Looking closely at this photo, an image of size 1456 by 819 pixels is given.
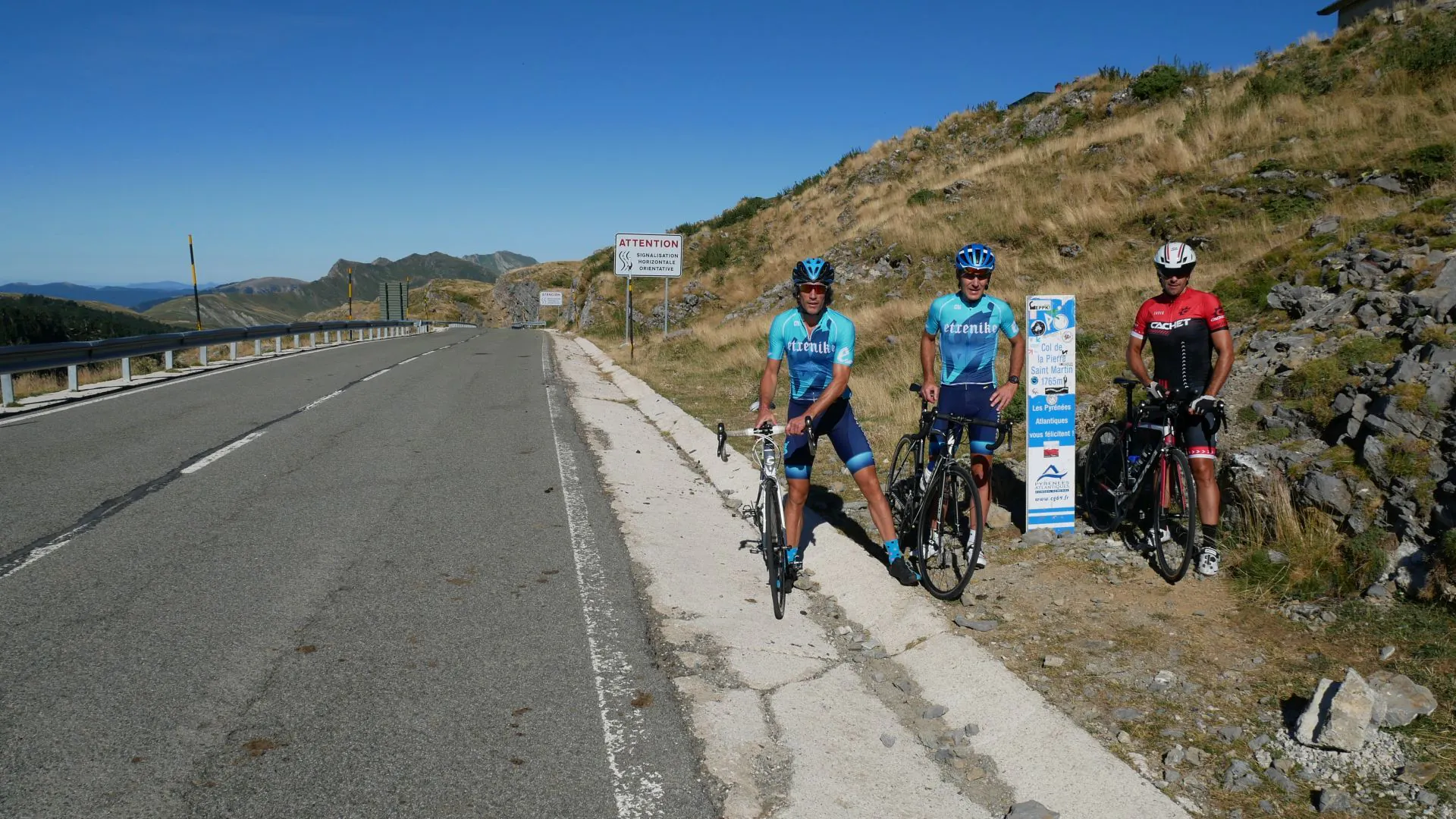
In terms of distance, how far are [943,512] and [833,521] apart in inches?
68.8

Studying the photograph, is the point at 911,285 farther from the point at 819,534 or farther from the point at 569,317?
the point at 569,317

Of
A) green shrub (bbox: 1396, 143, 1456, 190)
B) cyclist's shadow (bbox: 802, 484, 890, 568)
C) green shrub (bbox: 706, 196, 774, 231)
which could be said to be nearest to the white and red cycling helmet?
cyclist's shadow (bbox: 802, 484, 890, 568)

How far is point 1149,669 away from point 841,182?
129 feet

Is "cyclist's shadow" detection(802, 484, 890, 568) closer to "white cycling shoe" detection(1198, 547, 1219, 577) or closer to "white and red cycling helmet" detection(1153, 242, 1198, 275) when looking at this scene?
"white cycling shoe" detection(1198, 547, 1219, 577)

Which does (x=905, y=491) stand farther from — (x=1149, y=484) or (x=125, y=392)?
(x=125, y=392)

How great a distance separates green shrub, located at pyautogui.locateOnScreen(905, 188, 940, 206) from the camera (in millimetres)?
27656

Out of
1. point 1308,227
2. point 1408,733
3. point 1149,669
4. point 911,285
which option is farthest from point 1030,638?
point 911,285

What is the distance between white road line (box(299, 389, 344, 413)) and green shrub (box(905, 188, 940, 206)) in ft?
59.6

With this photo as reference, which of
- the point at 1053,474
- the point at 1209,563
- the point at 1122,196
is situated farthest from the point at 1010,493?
the point at 1122,196

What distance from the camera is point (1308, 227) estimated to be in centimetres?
1194

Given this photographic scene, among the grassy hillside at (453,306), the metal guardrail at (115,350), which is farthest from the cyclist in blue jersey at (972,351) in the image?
the grassy hillside at (453,306)

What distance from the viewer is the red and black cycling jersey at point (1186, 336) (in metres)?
5.62

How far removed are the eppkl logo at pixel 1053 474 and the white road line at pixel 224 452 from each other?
25.2 ft

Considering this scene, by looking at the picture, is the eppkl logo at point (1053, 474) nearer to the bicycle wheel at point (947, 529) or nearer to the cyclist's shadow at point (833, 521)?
the bicycle wheel at point (947, 529)
